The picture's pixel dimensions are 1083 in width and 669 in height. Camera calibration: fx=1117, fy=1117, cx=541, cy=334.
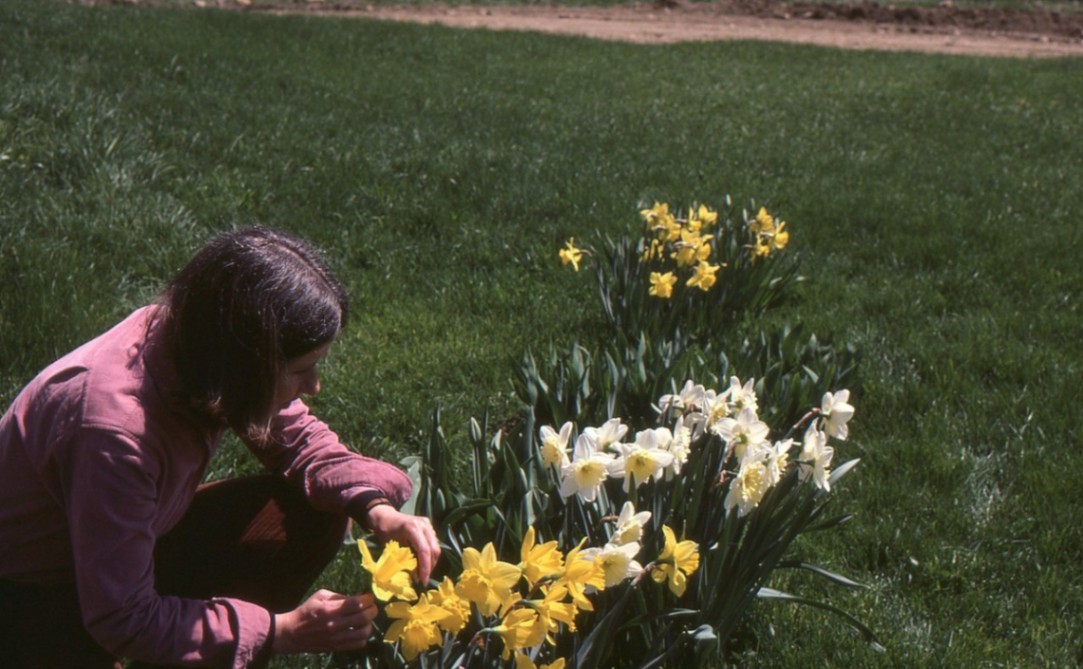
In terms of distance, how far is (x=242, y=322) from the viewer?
5.64ft

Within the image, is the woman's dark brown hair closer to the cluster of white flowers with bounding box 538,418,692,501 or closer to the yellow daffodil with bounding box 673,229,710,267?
the cluster of white flowers with bounding box 538,418,692,501

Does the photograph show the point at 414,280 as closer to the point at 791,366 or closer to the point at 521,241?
the point at 521,241

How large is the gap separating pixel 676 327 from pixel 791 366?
45 centimetres

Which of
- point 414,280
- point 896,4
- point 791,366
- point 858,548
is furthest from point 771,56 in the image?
point 858,548

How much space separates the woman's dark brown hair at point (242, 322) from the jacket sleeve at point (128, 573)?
15 centimetres

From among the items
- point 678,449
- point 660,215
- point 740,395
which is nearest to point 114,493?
point 678,449

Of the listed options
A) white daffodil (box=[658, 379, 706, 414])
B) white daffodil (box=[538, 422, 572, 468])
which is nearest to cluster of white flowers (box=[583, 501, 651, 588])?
white daffodil (box=[538, 422, 572, 468])

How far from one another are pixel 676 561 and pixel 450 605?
1.53 ft

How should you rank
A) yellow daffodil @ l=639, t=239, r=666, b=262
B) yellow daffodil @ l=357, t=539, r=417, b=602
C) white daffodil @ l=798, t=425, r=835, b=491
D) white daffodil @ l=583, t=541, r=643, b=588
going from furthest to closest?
yellow daffodil @ l=639, t=239, r=666, b=262 < white daffodil @ l=798, t=425, r=835, b=491 < white daffodil @ l=583, t=541, r=643, b=588 < yellow daffodil @ l=357, t=539, r=417, b=602

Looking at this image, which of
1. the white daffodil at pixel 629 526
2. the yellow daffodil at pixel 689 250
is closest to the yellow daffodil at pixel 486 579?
the white daffodil at pixel 629 526

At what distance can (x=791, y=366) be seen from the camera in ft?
12.0

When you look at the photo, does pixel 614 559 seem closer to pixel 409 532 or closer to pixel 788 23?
pixel 409 532

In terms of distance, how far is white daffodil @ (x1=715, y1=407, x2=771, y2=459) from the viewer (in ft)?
7.35

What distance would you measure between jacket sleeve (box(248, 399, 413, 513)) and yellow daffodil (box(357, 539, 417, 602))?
1.59ft
